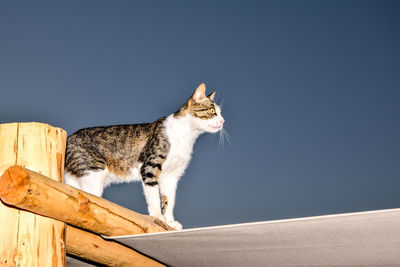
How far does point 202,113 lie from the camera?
474cm

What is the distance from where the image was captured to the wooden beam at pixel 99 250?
2.40 meters

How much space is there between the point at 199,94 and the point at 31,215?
3.14m

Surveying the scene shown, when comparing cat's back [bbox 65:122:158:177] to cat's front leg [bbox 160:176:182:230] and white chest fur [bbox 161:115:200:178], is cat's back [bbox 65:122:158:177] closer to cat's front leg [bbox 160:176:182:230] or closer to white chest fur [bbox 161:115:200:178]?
white chest fur [bbox 161:115:200:178]

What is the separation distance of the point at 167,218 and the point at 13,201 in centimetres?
256

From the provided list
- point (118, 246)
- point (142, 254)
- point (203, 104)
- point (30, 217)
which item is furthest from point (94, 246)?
point (203, 104)

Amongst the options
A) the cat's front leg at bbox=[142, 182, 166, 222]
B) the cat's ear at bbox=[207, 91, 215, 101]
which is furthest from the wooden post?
the cat's ear at bbox=[207, 91, 215, 101]

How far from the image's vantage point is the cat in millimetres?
4262

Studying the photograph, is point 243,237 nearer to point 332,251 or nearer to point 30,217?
point 332,251

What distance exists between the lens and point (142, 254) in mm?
2898

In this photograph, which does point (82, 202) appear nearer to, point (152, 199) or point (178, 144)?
point (152, 199)

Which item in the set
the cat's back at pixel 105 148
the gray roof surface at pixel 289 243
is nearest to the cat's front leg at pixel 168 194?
the cat's back at pixel 105 148

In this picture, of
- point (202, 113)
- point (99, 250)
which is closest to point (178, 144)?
point (202, 113)

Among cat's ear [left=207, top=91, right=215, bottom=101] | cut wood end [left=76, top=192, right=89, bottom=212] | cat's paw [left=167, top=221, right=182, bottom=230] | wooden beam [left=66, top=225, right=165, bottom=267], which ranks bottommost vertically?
wooden beam [left=66, top=225, right=165, bottom=267]

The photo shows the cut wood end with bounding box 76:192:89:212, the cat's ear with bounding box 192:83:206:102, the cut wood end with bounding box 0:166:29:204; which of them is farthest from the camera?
the cat's ear with bounding box 192:83:206:102
